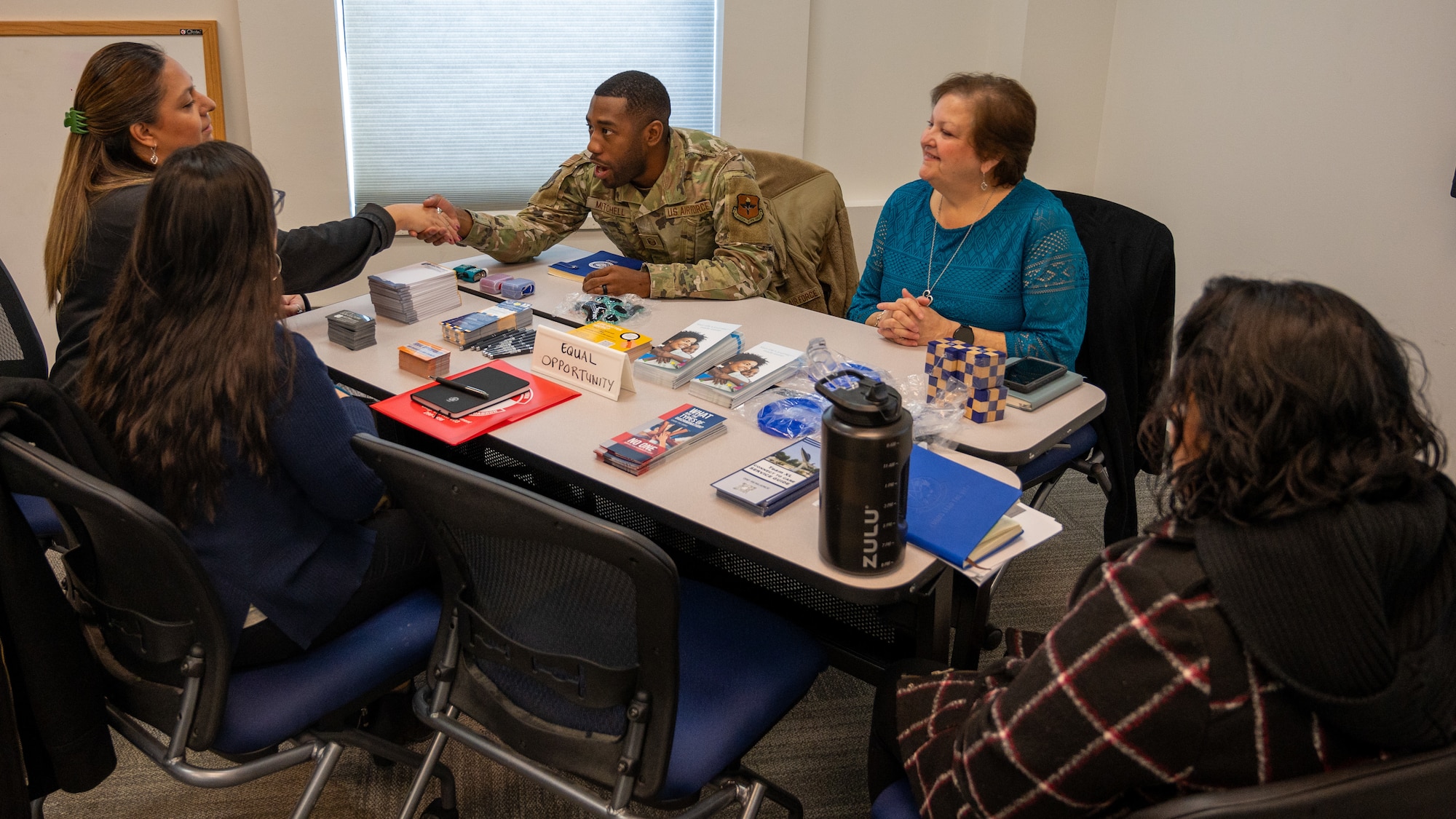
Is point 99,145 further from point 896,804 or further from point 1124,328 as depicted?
point 1124,328

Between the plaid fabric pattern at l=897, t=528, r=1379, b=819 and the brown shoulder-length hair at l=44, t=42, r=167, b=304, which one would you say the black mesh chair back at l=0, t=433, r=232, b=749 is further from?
the plaid fabric pattern at l=897, t=528, r=1379, b=819

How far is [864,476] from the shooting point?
130cm

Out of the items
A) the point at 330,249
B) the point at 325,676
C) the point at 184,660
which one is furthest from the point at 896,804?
the point at 330,249

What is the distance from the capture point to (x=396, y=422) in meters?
2.12

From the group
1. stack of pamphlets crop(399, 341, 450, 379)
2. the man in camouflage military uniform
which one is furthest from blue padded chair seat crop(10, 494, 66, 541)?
the man in camouflage military uniform

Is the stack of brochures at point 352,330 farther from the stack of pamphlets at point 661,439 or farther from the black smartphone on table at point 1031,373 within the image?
the black smartphone on table at point 1031,373

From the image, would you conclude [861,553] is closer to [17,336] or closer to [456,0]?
[17,336]

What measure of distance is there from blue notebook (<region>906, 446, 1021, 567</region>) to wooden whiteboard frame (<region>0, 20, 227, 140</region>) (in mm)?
2896

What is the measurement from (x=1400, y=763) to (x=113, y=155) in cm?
251

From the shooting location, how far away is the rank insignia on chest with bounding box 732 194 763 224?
279 centimetres

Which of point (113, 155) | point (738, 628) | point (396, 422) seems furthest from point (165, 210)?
point (738, 628)

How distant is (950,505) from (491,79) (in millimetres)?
3119

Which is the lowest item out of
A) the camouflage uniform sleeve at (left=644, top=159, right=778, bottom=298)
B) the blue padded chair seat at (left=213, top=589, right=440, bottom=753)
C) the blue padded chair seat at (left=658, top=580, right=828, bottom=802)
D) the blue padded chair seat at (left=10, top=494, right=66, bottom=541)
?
the blue padded chair seat at (left=213, top=589, right=440, bottom=753)

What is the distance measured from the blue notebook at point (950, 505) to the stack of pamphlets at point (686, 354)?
56 cm
